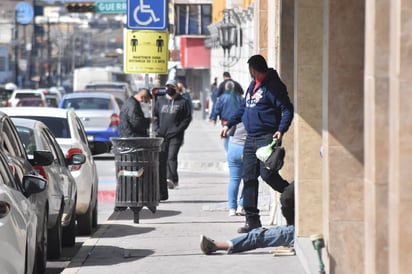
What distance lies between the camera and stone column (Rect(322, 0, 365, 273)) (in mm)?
9078

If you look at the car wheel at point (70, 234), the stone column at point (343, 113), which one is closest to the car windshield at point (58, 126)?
the car wheel at point (70, 234)

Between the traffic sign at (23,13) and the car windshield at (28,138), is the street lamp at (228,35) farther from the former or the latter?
the traffic sign at (23,13)

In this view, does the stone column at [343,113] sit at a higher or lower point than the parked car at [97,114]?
higher

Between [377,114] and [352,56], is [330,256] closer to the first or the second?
[352,56]

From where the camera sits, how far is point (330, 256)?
9266 millimetres

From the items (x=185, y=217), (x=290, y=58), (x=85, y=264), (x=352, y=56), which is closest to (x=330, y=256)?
(x=352, y=56)

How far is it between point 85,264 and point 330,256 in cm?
313

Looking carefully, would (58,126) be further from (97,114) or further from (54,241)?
(97,114)

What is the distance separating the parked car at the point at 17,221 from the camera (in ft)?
28.6

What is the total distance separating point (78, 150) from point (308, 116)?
4301mm

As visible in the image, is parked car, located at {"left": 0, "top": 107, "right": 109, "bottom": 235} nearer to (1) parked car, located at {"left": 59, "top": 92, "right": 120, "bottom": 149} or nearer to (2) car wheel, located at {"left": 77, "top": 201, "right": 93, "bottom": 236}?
(2) car wheel, located at {"left": 77, "top": 201, "right": 93, "bottom": 236}

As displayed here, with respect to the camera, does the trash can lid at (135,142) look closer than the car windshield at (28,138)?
No

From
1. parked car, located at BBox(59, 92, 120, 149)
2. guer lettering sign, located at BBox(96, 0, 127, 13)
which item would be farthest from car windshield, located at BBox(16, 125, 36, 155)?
guer lettering sign, located at BBox(96, 0, 127, 13)

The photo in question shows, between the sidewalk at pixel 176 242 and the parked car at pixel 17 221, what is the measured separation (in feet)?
3.90
